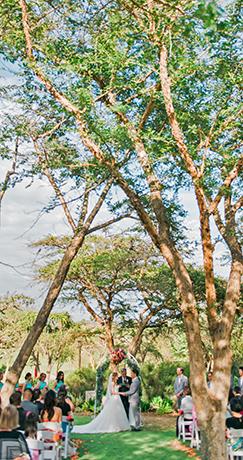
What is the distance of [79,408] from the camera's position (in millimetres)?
22797

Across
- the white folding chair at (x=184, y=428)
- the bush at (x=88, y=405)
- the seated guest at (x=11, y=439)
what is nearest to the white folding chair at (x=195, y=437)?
the white folding chair at (x=184, y=428)

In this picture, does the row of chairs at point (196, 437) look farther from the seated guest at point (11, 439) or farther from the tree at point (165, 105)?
the seated guest at point (11, 439)

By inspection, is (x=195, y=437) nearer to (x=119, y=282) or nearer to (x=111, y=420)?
(x=111, y=420)

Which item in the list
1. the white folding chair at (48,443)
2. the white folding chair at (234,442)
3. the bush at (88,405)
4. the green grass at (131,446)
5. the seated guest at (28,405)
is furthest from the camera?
the bush at (88,405)

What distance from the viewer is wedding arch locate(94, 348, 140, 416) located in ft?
57.3

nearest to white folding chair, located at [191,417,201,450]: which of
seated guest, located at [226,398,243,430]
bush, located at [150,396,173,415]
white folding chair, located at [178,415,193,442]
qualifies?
white folding chair, located at [178,415,193,442]

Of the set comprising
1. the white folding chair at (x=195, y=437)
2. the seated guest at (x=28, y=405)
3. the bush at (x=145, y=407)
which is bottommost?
the white folding chair at (x=195, y=437)

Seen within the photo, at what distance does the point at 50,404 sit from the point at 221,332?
2.72 metres

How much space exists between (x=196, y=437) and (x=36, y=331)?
144 inches

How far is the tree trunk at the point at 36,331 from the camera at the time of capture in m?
11.3

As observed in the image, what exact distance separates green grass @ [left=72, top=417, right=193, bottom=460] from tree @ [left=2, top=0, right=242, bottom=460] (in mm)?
2831

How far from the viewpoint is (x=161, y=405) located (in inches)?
835

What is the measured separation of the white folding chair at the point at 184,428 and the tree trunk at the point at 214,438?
167 inches

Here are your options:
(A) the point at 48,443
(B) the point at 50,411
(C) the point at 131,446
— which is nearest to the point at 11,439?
(A) the point at 48,443
